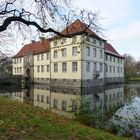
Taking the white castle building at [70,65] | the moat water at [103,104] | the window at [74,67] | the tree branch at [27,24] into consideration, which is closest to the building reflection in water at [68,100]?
the moat water at [103,104]

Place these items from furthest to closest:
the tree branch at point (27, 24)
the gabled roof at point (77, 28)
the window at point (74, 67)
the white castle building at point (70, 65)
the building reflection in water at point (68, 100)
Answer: the window at point (74, 67) → the white castle building at point (70, 65) → the building reflection in water at point (68, 100) → the gabled roof at point (77, 28) → the tree branch at point (27, 24)

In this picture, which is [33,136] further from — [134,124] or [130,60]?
[130,60]

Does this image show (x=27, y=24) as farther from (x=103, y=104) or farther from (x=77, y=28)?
(x=103, y=104)

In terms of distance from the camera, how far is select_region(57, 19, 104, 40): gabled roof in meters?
9.76

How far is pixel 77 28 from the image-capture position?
10.3 meters

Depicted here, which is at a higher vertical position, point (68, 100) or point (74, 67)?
point (74, 67)

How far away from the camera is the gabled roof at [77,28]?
976 cm

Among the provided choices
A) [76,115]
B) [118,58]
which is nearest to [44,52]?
[118,58]

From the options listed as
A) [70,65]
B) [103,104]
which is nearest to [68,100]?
[103,104]

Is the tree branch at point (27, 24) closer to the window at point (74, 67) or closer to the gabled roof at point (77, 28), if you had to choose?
the gabled roof at point (77, 28)

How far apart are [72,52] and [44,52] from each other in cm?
1046

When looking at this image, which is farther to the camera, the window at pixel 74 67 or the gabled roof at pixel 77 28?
the window at pixel 74 67

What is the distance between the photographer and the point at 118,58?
6650 centimetres

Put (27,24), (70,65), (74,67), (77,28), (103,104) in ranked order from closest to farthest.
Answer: (27,24)
(77,28)
(103,104)
(74,67)
(70,65)
